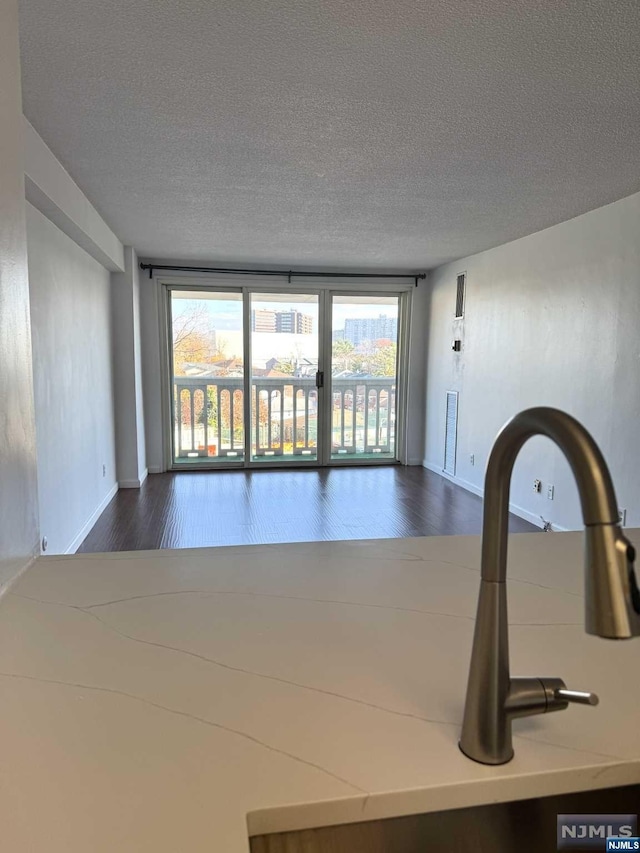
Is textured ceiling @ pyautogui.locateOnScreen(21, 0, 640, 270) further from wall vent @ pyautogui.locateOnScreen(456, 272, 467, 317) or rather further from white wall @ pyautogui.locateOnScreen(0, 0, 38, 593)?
wall vent @ pyautogui.locateOnScreen(456, 272, 467, 317)

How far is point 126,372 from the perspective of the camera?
205 inches

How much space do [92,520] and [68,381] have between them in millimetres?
1222

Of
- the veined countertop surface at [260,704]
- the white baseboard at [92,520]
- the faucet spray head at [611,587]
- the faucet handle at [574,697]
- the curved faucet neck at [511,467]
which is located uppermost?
the curved faucet neck at [511,467]

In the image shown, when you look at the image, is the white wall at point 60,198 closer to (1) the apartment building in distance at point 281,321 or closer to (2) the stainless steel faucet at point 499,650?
(1) the apartment building in distance at point 281,321

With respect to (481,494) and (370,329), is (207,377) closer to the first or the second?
(370,329)

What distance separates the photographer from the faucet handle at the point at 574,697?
55cm

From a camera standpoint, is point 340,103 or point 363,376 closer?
point 340,103

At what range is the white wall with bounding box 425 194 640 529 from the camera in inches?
127

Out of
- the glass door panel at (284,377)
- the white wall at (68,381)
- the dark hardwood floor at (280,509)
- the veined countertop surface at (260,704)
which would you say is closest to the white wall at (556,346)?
the dark hardwood floor at (280,509)

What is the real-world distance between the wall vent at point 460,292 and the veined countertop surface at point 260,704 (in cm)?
480

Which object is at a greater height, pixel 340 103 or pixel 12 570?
pixel 340 103

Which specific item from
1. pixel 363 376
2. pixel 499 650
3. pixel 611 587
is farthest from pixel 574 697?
pixel 363 376

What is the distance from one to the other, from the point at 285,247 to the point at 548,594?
4.54 meters

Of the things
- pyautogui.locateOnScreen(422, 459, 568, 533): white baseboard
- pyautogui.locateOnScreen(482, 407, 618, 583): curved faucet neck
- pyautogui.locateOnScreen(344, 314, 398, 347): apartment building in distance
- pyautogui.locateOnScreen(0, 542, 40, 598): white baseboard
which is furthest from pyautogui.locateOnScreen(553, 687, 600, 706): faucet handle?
pyautogui.locateOnScreen(344, 314, 398, 347): apartment building in distance
